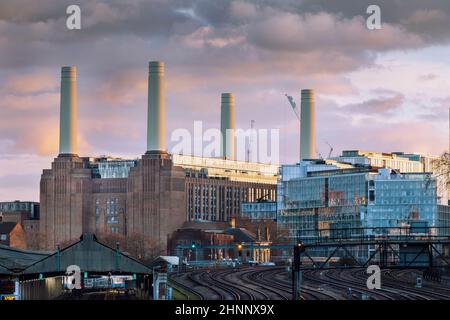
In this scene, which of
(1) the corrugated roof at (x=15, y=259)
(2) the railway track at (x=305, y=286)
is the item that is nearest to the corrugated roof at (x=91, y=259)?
(1) the corrugated roof at (x=15, y=259)

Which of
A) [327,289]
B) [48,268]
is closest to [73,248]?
[48,268]

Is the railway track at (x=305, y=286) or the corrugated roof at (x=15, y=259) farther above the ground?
the corrugated roof at (x=15, y=259)

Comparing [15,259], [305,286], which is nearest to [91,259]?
[15,259]

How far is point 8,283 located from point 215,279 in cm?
4594

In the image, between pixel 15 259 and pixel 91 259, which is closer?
pixel 91 259

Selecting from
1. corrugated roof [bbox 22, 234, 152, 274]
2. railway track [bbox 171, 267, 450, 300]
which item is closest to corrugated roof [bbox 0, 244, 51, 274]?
corrugated roof [bbox 22, 234, 152, 274]

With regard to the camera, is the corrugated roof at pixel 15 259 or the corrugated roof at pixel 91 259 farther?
the corrugated roof at pixel 91 259

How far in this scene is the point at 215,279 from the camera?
12250 cm

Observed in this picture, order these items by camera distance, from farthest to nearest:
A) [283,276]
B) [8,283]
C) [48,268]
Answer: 1. [283,276]
2. [48,268]
3. [8,283]

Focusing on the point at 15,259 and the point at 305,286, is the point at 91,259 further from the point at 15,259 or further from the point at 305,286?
the point at 305,286

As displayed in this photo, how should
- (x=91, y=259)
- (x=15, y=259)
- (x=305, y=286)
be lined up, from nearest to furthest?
(x=91, y=259), (x=15, y=259), (x=305, y=286)

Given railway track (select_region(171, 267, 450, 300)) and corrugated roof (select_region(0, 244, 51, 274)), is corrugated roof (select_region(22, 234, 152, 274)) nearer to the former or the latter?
corrugated roof (select_region(0, 244, 51, 274))

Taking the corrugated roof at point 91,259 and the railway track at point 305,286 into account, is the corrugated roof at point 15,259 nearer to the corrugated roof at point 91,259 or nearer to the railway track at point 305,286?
the corrugated roof at point 91,259
